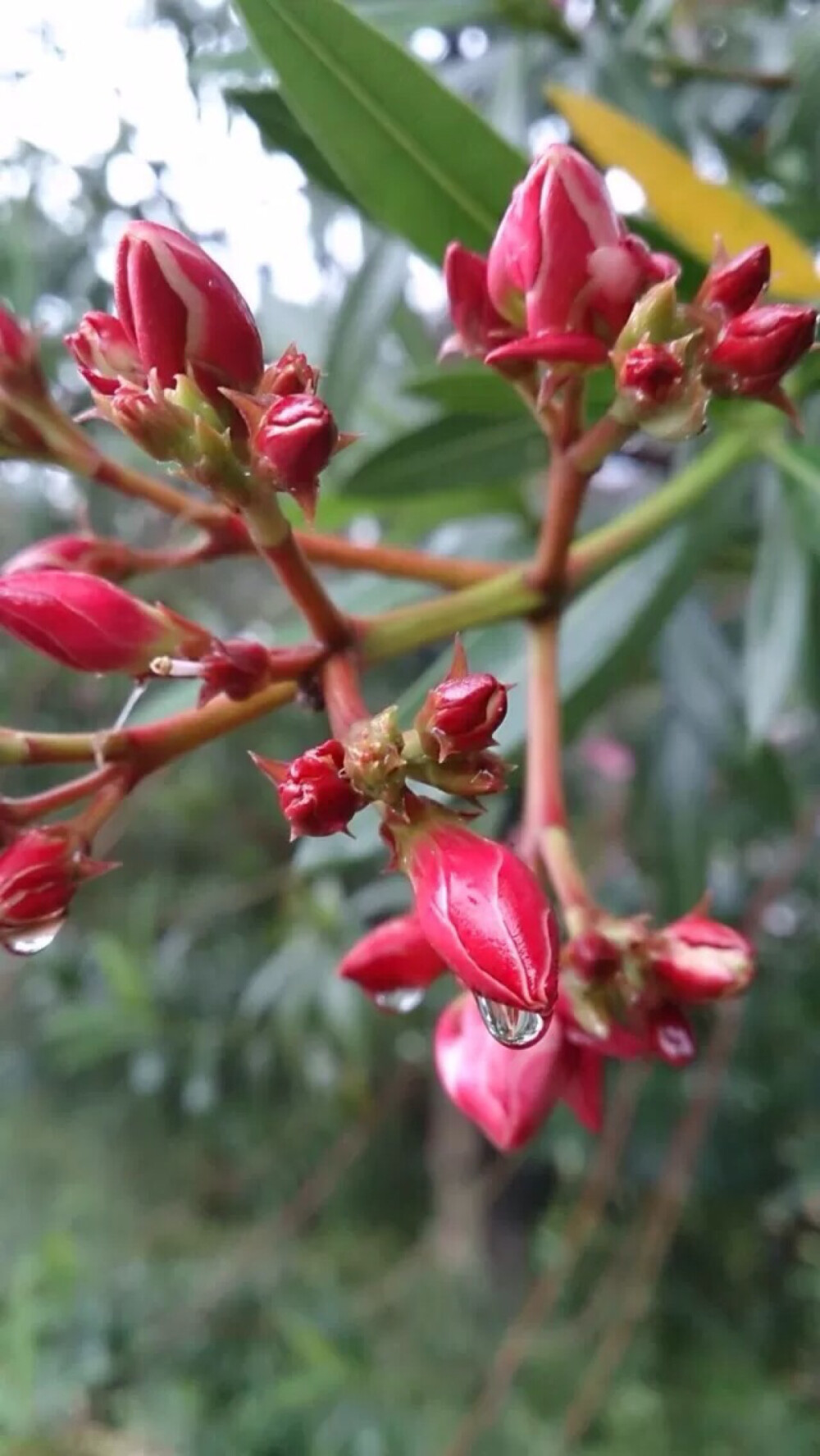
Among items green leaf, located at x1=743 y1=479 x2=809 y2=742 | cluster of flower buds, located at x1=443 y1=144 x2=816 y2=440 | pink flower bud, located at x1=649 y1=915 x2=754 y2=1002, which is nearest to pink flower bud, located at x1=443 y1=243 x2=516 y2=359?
cluster of flower buds, located at x1=443 y1=144 x2=816 y2=440

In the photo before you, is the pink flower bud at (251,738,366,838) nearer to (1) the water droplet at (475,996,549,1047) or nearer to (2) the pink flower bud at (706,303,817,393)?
(1) the water droplet at (475,996,549,1047)

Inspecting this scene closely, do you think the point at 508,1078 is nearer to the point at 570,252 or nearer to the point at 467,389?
the point at 570,252

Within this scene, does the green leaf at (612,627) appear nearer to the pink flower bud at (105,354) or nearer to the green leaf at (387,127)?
the green leaf at (387,127)

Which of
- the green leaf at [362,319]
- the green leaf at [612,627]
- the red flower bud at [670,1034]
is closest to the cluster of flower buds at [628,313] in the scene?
the red flower bud at [670,1034]

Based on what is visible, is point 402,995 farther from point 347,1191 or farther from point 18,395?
point 347,1191

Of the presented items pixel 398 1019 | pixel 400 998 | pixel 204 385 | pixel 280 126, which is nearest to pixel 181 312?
pixel 204 385
